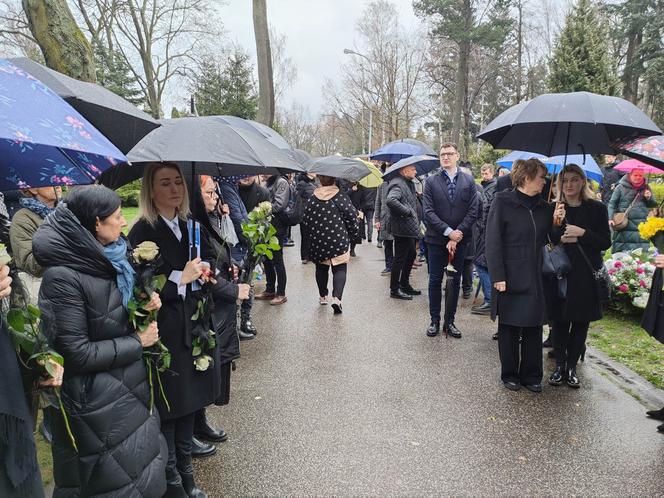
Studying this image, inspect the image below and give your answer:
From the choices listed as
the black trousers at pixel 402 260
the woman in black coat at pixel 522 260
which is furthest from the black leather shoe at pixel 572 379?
the black trousers at pixel 402 260

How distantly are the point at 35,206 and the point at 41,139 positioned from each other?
2.20m

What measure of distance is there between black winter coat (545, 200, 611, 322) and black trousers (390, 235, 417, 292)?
303 cm

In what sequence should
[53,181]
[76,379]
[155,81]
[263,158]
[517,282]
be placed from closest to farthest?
[76,379] → [53,181] → [263,158] → [517,282] → [155,81]

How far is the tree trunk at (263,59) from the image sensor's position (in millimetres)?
11734

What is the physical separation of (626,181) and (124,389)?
23.2ft

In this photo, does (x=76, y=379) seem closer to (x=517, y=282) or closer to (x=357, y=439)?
(x=357, y=439)

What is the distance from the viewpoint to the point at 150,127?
307cm

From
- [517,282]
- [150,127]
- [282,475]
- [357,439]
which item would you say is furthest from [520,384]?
[150,127]

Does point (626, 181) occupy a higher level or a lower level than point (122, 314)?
higher

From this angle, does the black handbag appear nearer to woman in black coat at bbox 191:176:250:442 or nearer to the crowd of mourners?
the crowd of mourners

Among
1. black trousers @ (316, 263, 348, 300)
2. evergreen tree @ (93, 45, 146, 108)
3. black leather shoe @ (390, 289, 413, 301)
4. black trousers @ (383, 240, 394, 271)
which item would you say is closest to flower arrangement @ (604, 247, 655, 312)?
black leather shoe @ (390, 289, 413, 301)

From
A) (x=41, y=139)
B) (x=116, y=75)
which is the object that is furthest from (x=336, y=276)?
(x=116, y=75)

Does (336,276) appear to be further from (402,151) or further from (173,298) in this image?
(402,151)

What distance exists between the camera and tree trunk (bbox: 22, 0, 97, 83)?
15.5ft
